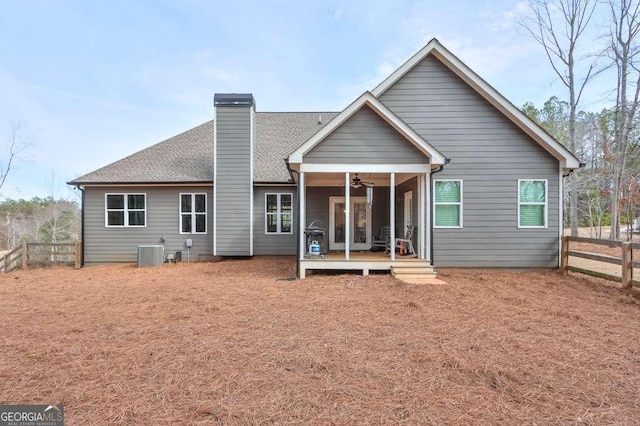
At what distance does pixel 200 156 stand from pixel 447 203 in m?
9.72

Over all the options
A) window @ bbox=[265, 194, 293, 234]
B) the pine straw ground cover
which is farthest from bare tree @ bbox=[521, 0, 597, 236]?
the pine straw ground cover

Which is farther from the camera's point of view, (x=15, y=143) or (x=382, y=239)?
(x=15, y=143)

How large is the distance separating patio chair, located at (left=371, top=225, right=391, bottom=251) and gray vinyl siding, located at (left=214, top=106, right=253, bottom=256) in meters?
4.56

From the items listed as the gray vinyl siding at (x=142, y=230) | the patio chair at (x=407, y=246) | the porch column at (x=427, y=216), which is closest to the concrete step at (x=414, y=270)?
the porch column at (x=427, y=216)

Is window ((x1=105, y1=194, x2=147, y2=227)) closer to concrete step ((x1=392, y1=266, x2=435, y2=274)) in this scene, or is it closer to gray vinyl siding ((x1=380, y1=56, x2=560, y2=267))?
concrete step ((x1=392, y1=266, x2=435, y2=274))

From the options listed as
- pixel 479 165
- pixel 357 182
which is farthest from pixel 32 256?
pixel 479 165

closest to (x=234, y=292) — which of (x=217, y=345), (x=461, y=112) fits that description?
(x=217, y=345)

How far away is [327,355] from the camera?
3.54 meters

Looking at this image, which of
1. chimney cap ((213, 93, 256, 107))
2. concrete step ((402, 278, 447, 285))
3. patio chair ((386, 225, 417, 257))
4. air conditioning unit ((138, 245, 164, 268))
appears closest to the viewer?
concrete step ((402, 278, 447, 285))

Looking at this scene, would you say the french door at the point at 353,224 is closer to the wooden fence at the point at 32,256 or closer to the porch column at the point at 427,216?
the porch column at the point at 427,216

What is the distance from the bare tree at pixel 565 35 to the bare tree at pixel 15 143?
100 feet

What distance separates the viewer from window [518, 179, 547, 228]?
9.09 metres

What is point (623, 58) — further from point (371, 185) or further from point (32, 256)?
point (32, 256)

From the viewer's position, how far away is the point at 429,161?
26.1 feet
